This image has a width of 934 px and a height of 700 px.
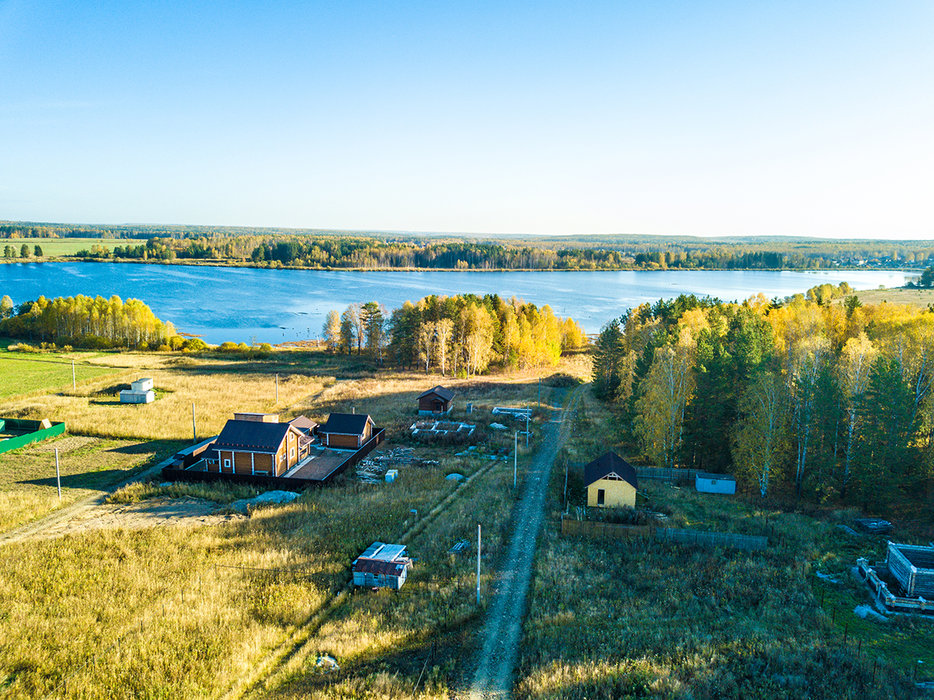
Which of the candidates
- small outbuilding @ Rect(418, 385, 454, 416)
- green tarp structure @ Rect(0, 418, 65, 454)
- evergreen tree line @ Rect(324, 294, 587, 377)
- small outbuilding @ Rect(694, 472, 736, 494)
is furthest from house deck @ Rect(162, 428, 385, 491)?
evergreen tree line @ Rect(324, 294, 587, 377)

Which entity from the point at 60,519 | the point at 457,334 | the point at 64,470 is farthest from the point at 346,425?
the point at 457,334

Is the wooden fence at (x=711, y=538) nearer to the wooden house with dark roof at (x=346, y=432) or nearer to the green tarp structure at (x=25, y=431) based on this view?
the wooden house with dark roof at (x=346, y=432)

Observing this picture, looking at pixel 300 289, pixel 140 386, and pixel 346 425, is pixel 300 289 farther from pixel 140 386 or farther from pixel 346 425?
pixel 346 425

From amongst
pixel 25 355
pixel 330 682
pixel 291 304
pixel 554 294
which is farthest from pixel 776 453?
pixel 554 294

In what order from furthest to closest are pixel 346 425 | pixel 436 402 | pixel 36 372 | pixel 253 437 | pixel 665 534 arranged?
1. pixel 36 372
2. pixel 436 402
3. pixel 346 425
4. pixel 253 437
5. pixel 665 534

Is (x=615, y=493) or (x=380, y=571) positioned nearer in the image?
(x=380, y=571)

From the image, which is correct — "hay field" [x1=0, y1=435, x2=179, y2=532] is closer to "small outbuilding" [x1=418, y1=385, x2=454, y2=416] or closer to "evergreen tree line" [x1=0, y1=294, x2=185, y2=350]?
"small outbuilding" [x1=418, y1=385, x2=454, y2=416]

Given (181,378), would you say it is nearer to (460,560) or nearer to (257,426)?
(257,426)
